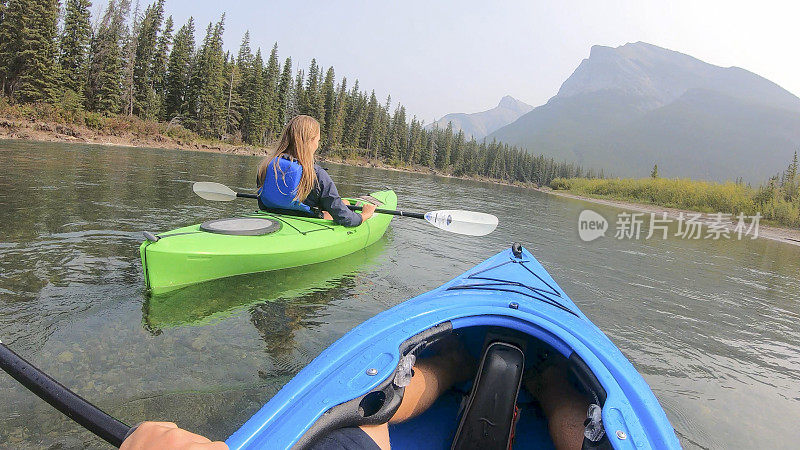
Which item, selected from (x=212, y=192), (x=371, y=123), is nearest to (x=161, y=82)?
(x=371, y=123)

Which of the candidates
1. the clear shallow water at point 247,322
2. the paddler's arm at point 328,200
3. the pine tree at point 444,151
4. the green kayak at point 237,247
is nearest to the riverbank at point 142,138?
the clear shallow water at point 247,322

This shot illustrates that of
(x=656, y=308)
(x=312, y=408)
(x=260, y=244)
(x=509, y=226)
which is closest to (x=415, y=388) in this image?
(x=312, y=408)

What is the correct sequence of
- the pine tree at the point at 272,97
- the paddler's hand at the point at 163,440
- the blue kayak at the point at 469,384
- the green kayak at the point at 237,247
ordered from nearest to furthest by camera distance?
the paddler's hand at the point at 163,440, the blue kayak at the point at 469,384, the green kayak at the point at 237,247, the pine tree at the point at 272,97

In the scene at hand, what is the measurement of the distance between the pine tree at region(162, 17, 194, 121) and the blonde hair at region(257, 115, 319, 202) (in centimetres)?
4289

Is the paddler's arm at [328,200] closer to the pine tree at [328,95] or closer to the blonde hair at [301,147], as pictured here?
the blonde hair at [301,147]

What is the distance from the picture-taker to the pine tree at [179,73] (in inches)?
1596

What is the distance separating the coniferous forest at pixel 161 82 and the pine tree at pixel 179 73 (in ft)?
0.31

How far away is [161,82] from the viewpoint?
132 ft

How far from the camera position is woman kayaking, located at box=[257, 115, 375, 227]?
479 cm

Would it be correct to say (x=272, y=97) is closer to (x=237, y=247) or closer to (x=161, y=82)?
(x=161, y=82)

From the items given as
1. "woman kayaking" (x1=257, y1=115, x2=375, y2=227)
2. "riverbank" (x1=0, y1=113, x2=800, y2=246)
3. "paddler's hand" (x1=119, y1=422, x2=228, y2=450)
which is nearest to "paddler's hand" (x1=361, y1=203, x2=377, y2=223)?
"woman kayaking" (x1=257, y1=115, x2=375, y2=227)

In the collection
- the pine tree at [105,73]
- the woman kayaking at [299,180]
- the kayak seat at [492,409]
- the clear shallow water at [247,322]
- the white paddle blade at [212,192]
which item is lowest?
the clear shallow water at [247,322]

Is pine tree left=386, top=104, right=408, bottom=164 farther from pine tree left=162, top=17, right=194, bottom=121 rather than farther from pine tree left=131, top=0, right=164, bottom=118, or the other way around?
pine tree left=131, top=0, right=164, bottom=118

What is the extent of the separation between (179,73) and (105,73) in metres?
8.39
